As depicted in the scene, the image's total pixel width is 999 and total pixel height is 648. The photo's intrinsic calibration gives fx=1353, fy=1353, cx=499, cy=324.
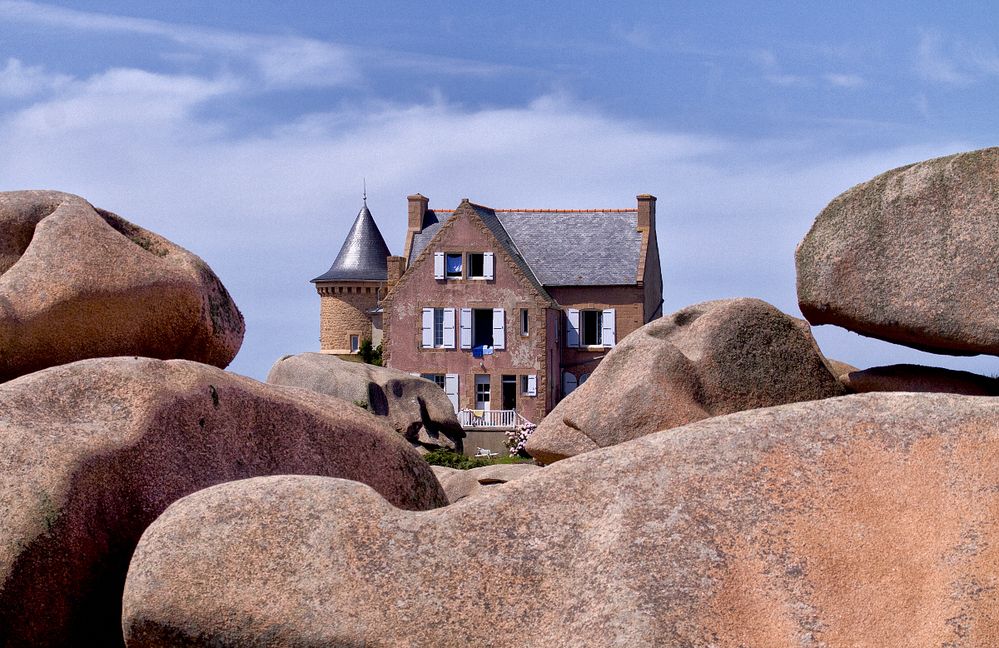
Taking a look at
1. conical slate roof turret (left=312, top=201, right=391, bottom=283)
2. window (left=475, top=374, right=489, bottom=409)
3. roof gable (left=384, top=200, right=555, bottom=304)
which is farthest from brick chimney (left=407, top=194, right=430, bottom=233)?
conical slate roof turret (left=312, top=201, right=391, bottom=283)

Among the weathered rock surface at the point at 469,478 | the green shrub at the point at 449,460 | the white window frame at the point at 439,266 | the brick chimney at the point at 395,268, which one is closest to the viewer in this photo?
the weathered rock surface at the point at 469,478

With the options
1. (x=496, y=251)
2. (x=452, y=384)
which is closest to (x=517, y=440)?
(x=452, y=384)

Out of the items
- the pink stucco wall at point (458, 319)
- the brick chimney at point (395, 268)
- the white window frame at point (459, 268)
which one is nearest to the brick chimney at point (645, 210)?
the pink stucco wall at point (458, 319)

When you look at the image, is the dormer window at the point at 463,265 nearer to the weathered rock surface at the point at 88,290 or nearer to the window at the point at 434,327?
the window at the point at 434,327

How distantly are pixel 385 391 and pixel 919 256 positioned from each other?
23.8 meters

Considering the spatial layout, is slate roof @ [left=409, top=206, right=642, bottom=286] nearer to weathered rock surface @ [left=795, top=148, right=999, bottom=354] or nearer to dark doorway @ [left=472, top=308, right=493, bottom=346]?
dark doorway @ [left=472, top=308, right=493, bottom=346]

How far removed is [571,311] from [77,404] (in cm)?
4484

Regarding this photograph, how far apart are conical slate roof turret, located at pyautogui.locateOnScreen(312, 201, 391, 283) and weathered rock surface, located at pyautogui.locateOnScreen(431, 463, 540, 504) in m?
43.1

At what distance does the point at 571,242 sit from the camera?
5178cm

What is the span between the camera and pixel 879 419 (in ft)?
16.9

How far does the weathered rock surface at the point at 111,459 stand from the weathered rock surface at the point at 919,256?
2.98 metres

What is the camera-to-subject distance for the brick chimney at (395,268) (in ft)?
169

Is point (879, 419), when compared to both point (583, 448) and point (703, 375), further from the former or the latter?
point (583, 448)

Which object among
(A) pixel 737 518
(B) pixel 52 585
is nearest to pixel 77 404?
(B) pixel 52 585
